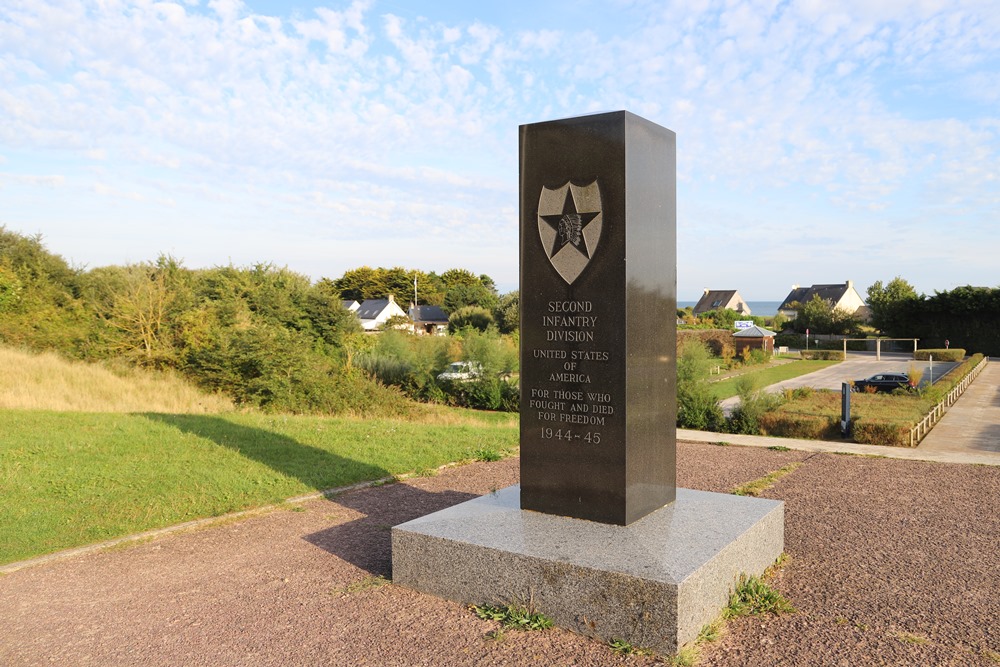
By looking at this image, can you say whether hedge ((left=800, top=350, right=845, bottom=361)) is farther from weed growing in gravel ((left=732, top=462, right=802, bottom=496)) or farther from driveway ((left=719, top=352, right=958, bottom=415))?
weed growing in gravel ((left=732, top=462, right=802, bottom=496))

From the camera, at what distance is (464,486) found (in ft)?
27.7

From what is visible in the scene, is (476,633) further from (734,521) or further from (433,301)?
(433,301)

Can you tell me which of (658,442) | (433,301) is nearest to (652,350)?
(658,442)

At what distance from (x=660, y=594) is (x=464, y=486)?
4.80 metres

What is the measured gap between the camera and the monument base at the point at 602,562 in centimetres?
393

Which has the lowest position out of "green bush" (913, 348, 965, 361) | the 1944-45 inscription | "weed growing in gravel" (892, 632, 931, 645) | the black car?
the black car

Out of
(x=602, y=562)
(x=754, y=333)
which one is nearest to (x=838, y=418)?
(x=602, y=562)

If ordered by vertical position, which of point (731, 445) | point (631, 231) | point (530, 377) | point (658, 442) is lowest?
point (731, 445)

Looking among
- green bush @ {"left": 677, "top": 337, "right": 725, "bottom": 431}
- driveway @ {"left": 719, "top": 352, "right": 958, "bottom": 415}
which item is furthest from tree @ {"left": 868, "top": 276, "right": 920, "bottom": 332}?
→ green bush @ {"left": 677, "top": 337, "right": 725, "bottom": 431}

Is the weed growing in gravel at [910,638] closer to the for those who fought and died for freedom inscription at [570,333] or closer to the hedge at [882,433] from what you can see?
the for those who fought and died for freedom inscription at [570,333]

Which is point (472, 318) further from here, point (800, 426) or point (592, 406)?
point (592, 406)

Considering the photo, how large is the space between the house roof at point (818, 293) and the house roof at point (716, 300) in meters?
5.49

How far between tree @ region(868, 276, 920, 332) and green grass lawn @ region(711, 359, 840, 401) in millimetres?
11858

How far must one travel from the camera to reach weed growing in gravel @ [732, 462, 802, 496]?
8.09 meters
